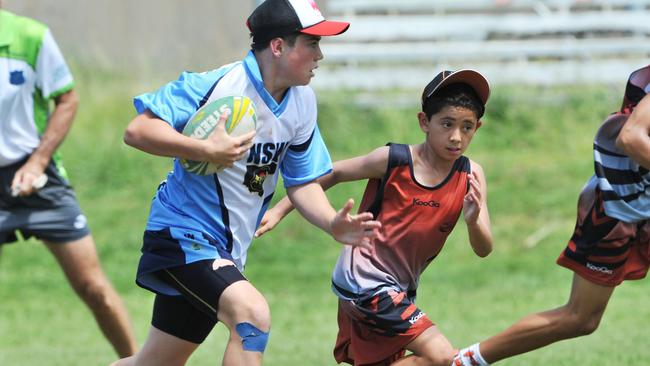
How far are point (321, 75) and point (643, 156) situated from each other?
9092 millimetres

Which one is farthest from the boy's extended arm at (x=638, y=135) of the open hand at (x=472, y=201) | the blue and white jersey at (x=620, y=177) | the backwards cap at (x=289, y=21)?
the backwards cap at (x=289, y=21)

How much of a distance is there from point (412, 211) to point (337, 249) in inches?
251

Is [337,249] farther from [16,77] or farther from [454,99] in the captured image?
[454,99]

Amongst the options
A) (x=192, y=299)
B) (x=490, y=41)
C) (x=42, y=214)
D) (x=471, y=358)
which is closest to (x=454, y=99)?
(x=471, y=358)

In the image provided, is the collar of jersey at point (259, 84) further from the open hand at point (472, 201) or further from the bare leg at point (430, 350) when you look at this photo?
the bare leg at point (430, 350)

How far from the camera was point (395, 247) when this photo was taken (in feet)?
19.4

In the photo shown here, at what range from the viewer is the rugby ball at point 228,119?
5.07 metres

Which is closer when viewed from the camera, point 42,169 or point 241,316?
point 241,316

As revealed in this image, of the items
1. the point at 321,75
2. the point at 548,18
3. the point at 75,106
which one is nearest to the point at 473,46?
the point at 548,18

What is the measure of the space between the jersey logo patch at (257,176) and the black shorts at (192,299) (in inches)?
15.7

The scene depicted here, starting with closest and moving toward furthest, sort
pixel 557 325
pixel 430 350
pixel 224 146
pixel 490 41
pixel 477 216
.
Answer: pixel 224 146, pixel 477 216, pixel 430 350, pixel 557 325, pixel 490 41

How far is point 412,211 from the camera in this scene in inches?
230

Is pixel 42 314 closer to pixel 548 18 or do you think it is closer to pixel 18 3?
pixel 18 3

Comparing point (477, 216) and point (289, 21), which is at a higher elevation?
point (289, 21)
